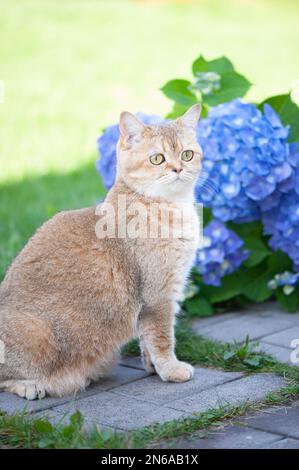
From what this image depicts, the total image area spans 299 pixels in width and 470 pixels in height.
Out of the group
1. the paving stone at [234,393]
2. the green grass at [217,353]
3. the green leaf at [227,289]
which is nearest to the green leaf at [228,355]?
the green grass at [217,353]

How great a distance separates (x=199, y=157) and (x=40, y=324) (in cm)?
100

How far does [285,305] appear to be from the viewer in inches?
153

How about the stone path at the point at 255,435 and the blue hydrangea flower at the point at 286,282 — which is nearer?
the stone path at the point at 255,435

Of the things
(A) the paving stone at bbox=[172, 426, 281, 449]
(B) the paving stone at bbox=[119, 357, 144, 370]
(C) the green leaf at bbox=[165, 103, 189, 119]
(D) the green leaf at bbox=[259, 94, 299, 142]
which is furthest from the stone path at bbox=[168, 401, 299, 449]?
(C) the green leaf at bbox=[165, 103, 189, 119]

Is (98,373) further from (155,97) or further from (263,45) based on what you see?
(263,45)

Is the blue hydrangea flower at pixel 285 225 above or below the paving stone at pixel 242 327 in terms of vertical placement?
above

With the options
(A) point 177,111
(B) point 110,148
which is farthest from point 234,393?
(A) point 177,111

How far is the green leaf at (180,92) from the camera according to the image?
3.98 metres

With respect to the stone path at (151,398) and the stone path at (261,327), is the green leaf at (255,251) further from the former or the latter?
the stone path at (151,398)

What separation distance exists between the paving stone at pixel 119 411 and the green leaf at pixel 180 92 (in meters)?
1.67

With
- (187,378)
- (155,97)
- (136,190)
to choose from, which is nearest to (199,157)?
(136,190)

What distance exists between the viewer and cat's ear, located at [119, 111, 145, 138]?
3.17 meters

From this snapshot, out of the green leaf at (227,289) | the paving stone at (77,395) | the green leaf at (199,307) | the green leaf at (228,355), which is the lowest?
the paving stone at (77,395)
